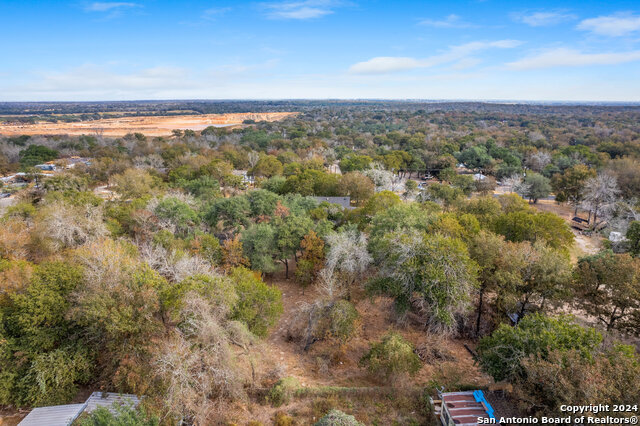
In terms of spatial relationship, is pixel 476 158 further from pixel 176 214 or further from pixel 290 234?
pixel 176 214

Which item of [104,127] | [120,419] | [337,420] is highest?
[104,127]

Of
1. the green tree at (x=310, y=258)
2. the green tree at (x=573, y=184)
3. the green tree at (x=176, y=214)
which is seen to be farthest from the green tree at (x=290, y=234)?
the green tree at (x=573, y=184)

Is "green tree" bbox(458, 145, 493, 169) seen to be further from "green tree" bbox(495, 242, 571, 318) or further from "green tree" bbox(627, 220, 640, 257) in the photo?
"green tree" bbox(495, 242, 571, 318)

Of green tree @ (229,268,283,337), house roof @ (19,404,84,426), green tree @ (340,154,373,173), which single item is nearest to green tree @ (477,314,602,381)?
green tree @ (229,268,283,337)

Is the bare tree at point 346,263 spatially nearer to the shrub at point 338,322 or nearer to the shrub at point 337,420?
the shrub at point 338,322

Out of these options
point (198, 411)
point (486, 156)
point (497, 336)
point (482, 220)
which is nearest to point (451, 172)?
point (486, 156)

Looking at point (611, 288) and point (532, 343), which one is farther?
point (611, 288)

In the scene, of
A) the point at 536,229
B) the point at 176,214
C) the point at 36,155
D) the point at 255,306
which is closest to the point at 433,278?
the point at 255,306
